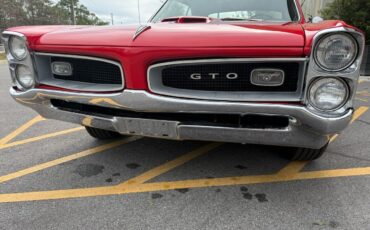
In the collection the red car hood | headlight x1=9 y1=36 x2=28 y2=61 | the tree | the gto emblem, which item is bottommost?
the tree

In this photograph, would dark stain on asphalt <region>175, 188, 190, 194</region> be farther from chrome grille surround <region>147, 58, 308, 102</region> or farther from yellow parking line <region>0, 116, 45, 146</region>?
yellow parking line <region>0, 116, 45, 146</region>

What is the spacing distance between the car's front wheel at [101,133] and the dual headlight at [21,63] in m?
1.05

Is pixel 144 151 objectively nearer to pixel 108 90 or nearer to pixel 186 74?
pixel 108 90

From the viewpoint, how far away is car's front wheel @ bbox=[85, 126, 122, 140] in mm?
3648

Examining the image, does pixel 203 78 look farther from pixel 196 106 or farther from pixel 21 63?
pixel 21 63

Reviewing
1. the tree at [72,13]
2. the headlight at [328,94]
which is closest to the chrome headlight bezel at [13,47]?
the headlight at [328,94]

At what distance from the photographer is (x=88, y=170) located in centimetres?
307

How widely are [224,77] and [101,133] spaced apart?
77.4 inches

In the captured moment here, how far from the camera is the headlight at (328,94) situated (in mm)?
2016

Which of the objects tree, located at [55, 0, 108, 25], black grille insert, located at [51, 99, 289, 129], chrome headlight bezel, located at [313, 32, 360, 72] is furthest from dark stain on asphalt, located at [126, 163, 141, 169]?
tree, located at [55, 0, 108, 25]

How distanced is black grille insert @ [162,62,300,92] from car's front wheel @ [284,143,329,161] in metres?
1.01

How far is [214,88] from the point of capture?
7.39 feet

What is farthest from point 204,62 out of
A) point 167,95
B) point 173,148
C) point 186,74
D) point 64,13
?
point 64,13

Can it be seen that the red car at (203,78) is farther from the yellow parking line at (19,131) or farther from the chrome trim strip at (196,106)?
the yellow parking line at (19,131)
